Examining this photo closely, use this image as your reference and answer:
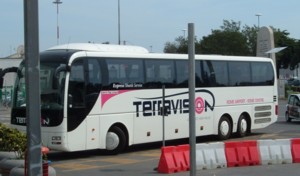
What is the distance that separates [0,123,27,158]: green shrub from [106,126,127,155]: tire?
5.42 meters

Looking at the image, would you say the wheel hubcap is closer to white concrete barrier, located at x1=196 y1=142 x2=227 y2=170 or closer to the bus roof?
the bus roof

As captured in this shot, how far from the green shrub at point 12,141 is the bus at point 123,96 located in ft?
13.0

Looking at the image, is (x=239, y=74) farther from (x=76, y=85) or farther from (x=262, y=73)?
(x=76, y=85)

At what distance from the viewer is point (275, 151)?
14234 mm

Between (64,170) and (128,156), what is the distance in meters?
3.31

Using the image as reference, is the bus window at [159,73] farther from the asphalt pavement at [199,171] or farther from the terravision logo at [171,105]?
the asphalt pavement at [199,171]

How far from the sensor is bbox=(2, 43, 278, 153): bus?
15.5 meters

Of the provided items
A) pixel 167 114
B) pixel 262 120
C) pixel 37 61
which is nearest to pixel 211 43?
pixel 262 120

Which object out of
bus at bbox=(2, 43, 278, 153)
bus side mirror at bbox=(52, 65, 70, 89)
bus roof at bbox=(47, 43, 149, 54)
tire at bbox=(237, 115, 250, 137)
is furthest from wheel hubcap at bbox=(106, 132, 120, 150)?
tire at bbox=(237, 115, 250, 137)

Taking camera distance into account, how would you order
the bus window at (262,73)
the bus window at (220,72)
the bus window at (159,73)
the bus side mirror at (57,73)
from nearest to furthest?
the bus side mirror at (57,73), the bus window at (159,73), the bus window at (220,72), the bus window at (262,73)

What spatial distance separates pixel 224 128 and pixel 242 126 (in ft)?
4.39

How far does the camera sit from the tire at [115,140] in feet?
54.1

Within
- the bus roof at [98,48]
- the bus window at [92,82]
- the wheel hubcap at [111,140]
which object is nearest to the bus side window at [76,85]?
the bus window at [92,82]

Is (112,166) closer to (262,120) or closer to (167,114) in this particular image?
(167,114)
